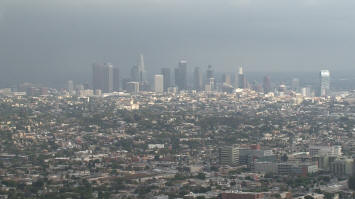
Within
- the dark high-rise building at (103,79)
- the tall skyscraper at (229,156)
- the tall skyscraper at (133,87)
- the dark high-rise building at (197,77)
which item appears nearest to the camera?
the tall skyscraper at (229,156)

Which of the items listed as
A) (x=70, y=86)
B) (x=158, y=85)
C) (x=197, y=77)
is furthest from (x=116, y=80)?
(x=197, y=77)

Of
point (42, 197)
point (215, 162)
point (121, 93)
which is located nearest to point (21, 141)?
point (215, 162)

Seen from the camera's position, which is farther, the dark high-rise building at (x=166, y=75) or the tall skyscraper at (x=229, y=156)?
the dark high-rise building at (x=166, y=75)

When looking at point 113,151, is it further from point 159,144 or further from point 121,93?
point 121,93

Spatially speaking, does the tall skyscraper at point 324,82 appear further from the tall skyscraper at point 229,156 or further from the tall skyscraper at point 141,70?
the tall skyscraper at point 229,156

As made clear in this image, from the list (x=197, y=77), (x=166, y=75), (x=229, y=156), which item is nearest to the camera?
(x=229, y=156)

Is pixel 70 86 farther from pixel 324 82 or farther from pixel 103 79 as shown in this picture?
pixel 324 82

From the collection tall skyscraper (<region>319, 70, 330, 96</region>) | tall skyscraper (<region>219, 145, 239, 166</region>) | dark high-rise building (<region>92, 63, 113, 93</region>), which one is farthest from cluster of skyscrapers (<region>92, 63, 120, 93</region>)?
tall skyscraper (<region>219, 145, 239, 166</region>)

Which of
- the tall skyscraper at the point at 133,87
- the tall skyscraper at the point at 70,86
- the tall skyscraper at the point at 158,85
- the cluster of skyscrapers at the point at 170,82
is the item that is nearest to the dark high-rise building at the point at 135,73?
the cluster of skyscrapers at the point at 170,82

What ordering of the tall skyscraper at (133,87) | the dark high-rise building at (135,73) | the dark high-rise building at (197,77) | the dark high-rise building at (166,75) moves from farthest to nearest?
the dark high-rise building at (135,73), the dark high-rise building at (197,77), the dark high-rise building at (166,75), the tall skyscraper at (133,87)
